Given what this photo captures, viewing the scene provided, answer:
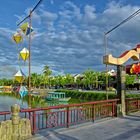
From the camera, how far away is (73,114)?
1325 cm

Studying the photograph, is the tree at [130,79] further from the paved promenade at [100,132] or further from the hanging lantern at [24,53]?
the hanging lantern at [24,53]

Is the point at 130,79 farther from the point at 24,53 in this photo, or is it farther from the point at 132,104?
the point at 24,53

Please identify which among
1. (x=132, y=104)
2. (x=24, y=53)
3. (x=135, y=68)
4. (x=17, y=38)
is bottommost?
(x=132, y=104)

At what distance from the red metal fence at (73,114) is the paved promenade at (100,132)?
0.44 metres

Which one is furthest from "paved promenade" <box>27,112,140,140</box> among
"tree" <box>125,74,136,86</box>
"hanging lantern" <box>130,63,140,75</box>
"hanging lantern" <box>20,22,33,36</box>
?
"tree" <box>125,74,136,86</box>

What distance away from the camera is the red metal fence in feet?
37.4

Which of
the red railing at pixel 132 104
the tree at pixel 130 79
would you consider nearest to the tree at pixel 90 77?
the tree at pixel 130 79

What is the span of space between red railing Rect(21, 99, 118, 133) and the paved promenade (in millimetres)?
438

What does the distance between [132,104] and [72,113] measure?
17.9 ft

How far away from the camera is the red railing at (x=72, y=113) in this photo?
1138 centimetres

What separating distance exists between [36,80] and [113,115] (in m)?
108

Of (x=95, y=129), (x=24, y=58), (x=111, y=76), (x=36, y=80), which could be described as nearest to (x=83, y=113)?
(x=95, y=129)

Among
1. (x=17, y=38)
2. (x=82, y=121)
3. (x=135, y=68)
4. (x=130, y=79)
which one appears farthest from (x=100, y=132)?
(x=130, y=79)

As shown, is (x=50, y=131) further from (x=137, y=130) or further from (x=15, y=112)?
(x=137, y=130)
